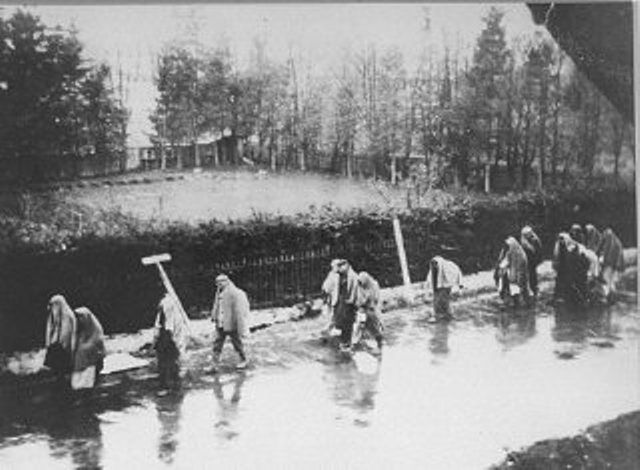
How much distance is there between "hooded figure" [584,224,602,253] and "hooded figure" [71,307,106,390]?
2.48 m

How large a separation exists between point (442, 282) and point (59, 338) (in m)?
1.84

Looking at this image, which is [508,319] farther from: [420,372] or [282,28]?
[282,28]

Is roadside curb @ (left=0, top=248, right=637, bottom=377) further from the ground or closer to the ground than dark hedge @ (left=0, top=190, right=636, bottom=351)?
closer to the ground

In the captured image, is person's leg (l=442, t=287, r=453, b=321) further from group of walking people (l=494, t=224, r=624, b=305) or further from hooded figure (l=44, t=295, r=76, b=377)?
hooded figure (l=44, t=295, r=76, b=377)

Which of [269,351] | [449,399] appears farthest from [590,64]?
[269,351]

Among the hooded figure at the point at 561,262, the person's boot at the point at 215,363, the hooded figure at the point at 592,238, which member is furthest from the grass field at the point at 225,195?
the hooded figure at the point at 592,238

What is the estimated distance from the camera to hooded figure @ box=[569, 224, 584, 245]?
4.24 m

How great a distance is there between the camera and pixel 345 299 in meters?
3.94

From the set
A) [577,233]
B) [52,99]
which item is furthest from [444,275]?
[52,99]

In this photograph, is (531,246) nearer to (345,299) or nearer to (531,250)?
(531,250)

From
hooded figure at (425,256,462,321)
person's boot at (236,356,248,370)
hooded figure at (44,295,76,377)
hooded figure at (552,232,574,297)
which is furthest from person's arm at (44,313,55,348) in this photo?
hooded figure at (552,232,574,297)

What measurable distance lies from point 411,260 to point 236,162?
0.98 meters

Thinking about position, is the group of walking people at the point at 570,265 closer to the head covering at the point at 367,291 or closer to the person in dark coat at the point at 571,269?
the person in dark coat at the point at 571,269

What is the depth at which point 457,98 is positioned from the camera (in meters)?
4.12
